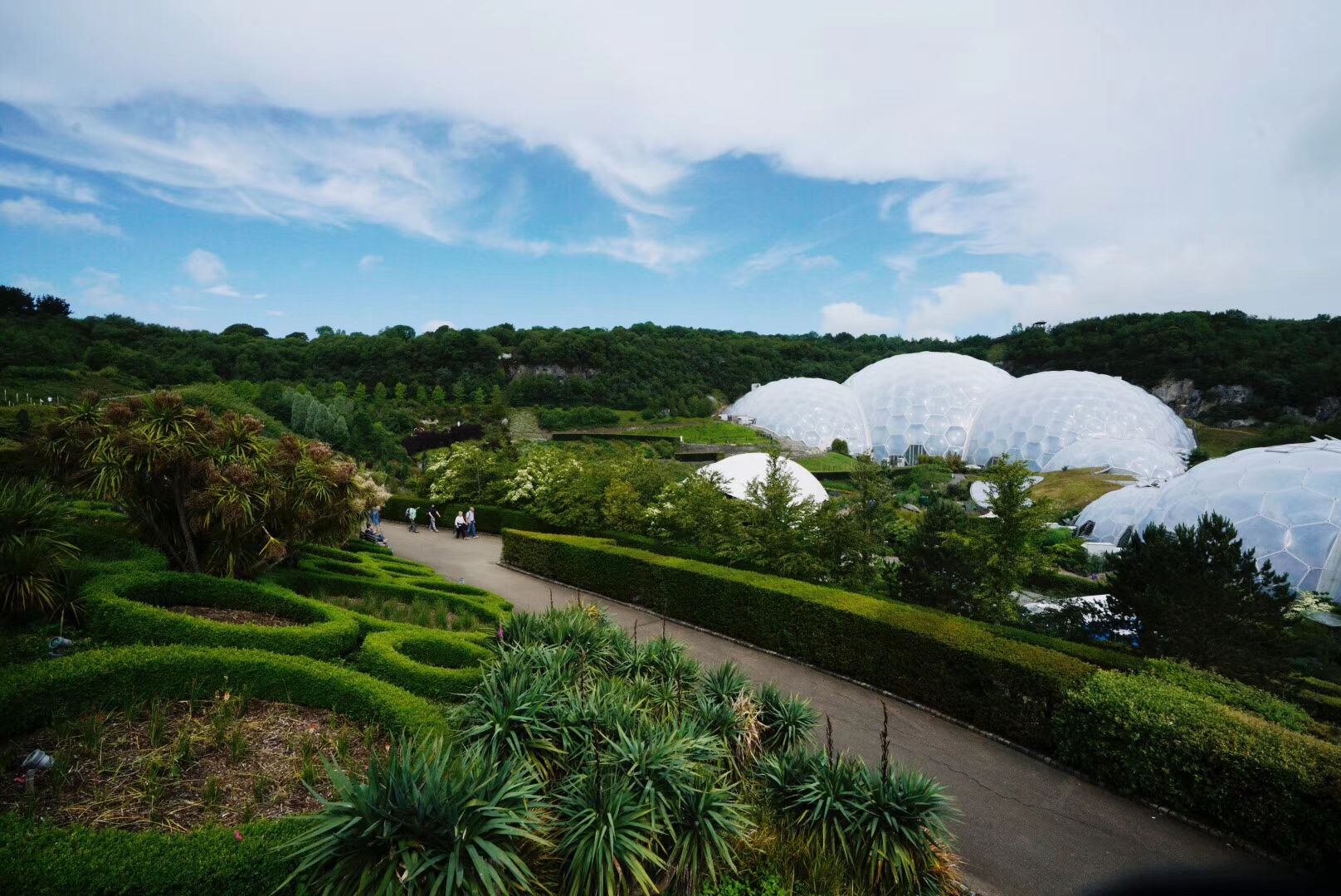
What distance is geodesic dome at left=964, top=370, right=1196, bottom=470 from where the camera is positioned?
41.6 meters

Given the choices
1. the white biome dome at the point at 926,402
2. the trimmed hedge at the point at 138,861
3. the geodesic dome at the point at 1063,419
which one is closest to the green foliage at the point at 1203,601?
the trimmed hedge at the point at 138,861

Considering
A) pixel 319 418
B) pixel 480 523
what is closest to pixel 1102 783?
pixel 480 523

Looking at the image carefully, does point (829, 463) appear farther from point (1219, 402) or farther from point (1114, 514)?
point (1219, 402)

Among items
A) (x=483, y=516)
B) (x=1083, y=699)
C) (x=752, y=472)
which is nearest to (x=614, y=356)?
(x=752, y=472)

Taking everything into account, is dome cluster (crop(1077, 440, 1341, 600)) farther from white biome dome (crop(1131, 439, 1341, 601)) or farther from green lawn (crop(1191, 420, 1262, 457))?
green lawn (crop(1191, 420, 1262, 457))

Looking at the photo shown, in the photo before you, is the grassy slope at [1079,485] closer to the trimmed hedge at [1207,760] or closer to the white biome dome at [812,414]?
the white biome dome at [812,414]

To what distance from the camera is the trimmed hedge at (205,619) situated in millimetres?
6312

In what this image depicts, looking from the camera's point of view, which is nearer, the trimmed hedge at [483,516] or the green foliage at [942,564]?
the green foliage at [942,564]

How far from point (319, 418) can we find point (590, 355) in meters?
43.4

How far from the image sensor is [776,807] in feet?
16.9

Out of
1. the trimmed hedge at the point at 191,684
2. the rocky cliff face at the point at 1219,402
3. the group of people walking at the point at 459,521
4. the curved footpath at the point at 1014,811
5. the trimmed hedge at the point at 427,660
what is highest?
the rocky cliff face at the point at 1219,402

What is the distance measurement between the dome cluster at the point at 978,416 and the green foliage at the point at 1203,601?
107 feet

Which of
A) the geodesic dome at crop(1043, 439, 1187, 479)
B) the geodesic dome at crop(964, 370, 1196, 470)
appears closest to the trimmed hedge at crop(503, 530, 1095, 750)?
the geodesic dome at crop(1043, 439, 1187, 479)

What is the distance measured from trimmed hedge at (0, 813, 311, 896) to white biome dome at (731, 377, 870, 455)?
158ft
